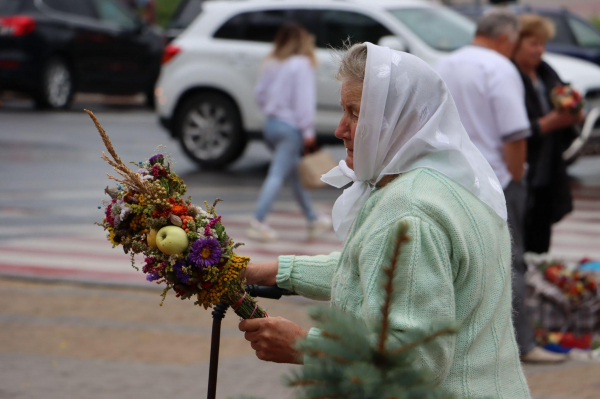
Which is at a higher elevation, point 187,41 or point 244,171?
point 187,41

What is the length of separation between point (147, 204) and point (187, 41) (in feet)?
33.2

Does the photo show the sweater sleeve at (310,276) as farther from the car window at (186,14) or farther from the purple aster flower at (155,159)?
the car window at (186,14)

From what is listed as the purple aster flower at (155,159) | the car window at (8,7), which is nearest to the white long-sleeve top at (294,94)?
the purple aster flower at (155,159)

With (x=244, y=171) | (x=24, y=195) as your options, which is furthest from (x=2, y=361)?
(x=244, y=171)

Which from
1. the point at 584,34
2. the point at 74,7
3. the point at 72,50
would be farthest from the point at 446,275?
the point at 74,7

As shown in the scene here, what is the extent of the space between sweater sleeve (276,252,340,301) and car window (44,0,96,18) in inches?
630

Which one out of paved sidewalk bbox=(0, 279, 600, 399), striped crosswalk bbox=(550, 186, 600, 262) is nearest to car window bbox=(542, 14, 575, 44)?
striped crosswalk bbox=(550, 186, 600, 262)

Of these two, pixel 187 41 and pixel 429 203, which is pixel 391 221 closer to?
pixel 429 203

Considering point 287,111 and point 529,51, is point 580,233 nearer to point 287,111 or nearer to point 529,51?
point 287,111

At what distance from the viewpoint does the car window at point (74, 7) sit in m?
17.6

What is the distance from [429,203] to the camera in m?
2.07

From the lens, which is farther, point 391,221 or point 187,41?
point 187,41

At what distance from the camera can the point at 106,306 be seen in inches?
243

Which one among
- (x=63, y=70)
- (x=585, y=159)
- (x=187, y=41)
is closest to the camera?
(x=187, y=41)
